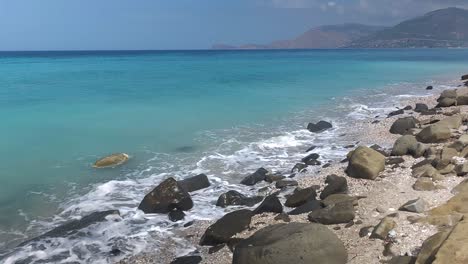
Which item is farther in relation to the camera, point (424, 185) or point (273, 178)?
point (273, 178)

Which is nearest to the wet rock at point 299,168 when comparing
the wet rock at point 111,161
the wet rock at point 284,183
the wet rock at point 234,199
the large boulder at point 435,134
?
the wet rock at point 284,183

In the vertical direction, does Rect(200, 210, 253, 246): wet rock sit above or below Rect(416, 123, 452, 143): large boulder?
below

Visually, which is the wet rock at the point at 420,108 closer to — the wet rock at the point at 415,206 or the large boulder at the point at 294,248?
the wet rock at the point at 415,206

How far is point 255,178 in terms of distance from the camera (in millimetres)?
11523

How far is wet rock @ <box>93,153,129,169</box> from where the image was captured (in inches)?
534

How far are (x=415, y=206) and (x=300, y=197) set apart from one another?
2.51 m

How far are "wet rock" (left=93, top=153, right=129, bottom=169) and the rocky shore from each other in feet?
11.6

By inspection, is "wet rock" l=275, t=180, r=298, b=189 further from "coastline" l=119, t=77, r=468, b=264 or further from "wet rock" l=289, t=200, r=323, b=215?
"wet rock" l=289, t=200, r=323, b=215

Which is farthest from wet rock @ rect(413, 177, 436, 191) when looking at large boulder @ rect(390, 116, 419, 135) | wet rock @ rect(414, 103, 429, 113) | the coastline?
wet rock @ rect(414, 103, 429, 113)

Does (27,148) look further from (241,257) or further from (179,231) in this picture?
(241,257)

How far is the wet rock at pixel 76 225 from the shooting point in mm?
8734

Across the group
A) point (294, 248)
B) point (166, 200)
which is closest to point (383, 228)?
point (294, 248)

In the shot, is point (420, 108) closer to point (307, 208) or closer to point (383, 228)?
point (307, 208)

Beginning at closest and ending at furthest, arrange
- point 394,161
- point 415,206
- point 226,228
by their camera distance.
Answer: point 415,206 < point 226,228 < point 394,161
